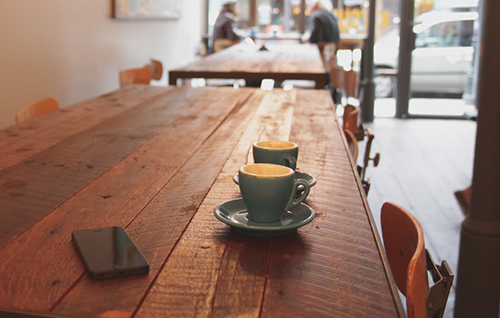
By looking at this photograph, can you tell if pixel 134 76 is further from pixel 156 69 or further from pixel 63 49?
pixel 156 69

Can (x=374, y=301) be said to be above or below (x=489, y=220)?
above

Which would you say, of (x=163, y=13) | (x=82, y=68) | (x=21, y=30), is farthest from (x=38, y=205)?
(x=163, y=13)

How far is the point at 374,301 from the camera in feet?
2.79

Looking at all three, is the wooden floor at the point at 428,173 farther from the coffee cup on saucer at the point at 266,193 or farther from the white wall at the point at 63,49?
the white wall at the point at 63,49

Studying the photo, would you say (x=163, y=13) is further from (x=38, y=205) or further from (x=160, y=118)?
(x=38, y=205)

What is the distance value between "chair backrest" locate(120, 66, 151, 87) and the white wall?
0.70 metres

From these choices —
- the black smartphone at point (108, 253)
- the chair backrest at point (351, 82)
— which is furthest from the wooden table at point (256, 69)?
the black smartphone at point (108, 253)

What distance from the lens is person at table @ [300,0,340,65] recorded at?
7277mm

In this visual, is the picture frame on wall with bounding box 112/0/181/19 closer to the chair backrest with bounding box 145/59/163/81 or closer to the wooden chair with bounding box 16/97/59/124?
the chair backrest with bounding box 145/59/163/81

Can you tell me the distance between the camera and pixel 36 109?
253cm

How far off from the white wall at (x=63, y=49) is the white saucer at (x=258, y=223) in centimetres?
303

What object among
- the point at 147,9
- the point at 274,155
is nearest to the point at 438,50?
the point at 147,9

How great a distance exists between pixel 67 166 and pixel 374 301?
0.97 meters

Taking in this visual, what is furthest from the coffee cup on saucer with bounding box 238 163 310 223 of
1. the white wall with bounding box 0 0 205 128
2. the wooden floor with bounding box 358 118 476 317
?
the white wall with bounding box 0 0 205 128
